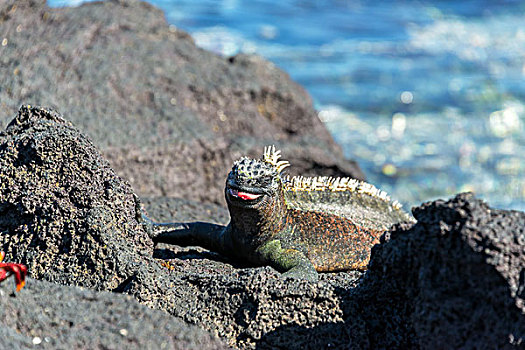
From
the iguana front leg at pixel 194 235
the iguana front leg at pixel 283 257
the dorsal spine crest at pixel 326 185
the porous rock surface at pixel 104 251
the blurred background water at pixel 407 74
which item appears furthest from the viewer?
the blurred background water at pixel 407 74

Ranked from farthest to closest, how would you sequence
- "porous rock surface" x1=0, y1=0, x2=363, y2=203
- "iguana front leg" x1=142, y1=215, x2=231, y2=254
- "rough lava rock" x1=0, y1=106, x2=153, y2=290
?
"porous rock surface" x1=0, y1=0, x2=363, y2=203 < "iguana front leg" x1=142, y1=215, x2=231, y2=254 < "rough lava rock" x1=0, y1=106, x2=153, y2=290

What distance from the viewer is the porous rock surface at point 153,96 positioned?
5945 mm

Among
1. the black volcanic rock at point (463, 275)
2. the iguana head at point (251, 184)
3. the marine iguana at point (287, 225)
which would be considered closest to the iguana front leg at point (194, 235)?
the marine iguana at point (287, 225)

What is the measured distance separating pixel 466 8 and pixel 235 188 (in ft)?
79.4

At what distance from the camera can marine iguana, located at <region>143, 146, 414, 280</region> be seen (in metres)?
3.88

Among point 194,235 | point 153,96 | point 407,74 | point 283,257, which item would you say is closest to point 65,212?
point 194,235

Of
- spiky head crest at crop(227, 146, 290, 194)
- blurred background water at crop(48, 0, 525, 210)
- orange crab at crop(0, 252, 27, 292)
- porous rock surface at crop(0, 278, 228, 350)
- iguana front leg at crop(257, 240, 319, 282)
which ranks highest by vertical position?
spiky head crest at crop(227, 146, 290, 194)

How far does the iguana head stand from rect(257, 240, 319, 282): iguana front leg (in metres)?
0.32

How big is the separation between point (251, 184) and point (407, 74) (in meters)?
15.3

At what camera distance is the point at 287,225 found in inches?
168

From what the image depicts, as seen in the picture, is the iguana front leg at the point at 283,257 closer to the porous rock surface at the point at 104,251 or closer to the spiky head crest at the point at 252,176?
the spiky head crest at the point at 252,176

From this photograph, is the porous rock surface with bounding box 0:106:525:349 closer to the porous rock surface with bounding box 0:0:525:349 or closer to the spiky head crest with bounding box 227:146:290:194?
the porous rock surface with bounding box 0:0:525:349

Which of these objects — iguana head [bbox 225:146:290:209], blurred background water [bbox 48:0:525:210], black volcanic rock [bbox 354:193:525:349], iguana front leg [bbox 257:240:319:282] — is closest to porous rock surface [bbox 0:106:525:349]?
black volcanic rock [bbox 354:193:525:349]

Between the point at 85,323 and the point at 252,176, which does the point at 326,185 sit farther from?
the point at 85,323
